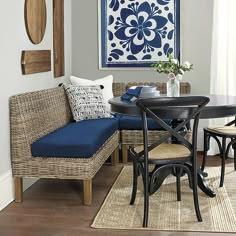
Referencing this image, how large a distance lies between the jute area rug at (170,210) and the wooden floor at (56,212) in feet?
0.27

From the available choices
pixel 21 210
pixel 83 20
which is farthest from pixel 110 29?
pixel 21 210

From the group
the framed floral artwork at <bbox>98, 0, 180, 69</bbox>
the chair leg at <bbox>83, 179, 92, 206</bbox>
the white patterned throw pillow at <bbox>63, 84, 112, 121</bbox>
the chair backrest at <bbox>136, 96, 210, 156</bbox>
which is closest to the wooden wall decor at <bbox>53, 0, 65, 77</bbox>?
the white patterned throw pillow at <bbox>63, 84, 112, 121</bbox>

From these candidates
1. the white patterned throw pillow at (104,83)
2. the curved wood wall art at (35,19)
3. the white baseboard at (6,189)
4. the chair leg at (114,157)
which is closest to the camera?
the white baseboard at (6,189)

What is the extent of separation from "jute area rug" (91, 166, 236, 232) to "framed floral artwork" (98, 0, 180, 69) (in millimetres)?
1932

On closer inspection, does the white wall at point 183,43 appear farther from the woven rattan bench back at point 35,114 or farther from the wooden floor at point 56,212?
the wooden floor at point 56,212

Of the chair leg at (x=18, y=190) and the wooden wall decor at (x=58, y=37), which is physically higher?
the wooden wall decor at (x=58, y=37)

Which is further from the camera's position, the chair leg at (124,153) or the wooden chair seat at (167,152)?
the chair leg at (124,153)

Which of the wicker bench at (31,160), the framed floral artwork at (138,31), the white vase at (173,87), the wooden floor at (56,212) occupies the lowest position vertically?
the wooden floor at (56,212)

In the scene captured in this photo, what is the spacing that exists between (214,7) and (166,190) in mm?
2320

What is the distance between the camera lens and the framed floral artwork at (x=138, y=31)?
5.46m

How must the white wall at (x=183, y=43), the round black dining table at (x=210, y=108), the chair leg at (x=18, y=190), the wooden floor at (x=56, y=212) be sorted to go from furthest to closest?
1. the white wall at (x=183, y=43)
2. the chair leg at (x=18, y=190)
3. the round black dining table at (x=210, y=108)
4. the wooden floor at (x=56, y=212)

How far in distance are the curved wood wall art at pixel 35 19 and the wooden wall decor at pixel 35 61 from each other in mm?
129

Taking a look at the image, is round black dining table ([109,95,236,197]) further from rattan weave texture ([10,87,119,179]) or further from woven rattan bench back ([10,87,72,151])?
woven rattan bench back ([10,87,72,151])

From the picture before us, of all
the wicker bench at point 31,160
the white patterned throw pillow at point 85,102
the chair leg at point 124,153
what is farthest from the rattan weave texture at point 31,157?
the chair leg at point 124,153
